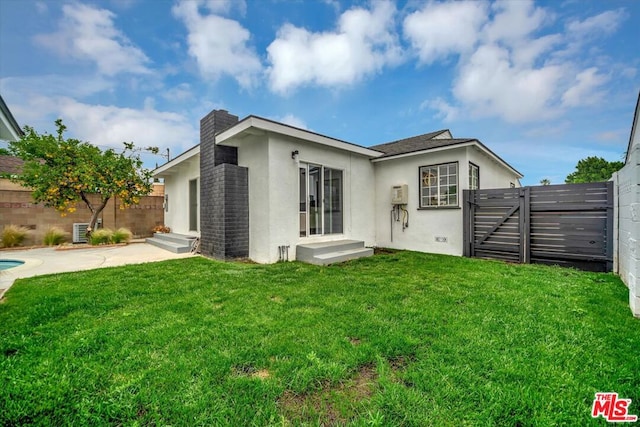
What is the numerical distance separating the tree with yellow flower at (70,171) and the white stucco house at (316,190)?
2.33 metres

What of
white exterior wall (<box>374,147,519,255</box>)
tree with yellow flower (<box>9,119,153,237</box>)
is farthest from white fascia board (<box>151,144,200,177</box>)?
white exterior wall (<box>374,147,519,255</box>)

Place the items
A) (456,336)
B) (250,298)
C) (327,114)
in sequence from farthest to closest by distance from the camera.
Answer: (327,114)
(250,298)
(456,336)

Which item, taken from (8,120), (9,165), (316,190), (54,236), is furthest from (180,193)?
(9,165)

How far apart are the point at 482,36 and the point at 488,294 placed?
26.7ft

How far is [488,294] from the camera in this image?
398cm

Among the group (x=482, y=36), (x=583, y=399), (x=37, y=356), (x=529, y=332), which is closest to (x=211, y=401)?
(x=37, y=356)

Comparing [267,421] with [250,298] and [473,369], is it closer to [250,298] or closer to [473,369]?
[473,369]

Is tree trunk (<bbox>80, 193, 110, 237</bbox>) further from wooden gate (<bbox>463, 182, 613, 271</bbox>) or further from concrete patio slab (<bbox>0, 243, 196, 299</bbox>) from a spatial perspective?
wooden gate (<bbox>463, 182, 613, 271</bbox>)

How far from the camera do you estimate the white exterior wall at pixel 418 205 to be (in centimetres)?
775

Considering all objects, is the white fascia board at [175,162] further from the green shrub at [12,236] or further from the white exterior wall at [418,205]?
the white exterior wall at [418,205]

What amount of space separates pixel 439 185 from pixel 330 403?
25.3 feet

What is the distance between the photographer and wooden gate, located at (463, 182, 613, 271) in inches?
227

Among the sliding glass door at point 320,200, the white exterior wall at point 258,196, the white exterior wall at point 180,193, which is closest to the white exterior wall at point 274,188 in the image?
the white exterior wall at point 258,196

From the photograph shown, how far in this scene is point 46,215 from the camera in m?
9.94
